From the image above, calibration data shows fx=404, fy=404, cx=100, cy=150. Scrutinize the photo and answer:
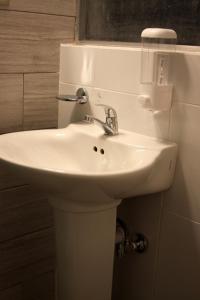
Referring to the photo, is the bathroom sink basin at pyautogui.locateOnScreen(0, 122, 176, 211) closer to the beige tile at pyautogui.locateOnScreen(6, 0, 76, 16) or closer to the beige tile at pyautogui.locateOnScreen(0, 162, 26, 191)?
the beige tile at pyautogui.locateOnScreen(0, 162, 26, 191)

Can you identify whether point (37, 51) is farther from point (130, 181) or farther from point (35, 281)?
point (35, 281)

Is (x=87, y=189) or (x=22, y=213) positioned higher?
(x=87, y=189)

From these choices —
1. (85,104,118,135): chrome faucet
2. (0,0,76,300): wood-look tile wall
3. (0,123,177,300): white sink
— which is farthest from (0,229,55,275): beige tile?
(85,104,118,135): chrome faucet

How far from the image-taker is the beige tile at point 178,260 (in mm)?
1189

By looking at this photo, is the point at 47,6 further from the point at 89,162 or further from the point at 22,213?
the point at 22,213

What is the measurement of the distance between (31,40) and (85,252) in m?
0.75

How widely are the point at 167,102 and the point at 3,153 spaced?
1.57 feet

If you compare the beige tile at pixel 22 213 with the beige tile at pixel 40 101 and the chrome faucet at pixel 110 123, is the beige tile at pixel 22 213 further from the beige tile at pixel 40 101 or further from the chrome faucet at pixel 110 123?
the chrome faucet at pixel 110 123

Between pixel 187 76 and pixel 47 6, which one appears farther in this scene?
pixel 47 6

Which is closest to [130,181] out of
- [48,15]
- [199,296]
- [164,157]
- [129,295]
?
[164,157]

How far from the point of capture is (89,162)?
132cm

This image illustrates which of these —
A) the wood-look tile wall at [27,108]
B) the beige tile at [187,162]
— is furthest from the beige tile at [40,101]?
the beige tile at [187,162]

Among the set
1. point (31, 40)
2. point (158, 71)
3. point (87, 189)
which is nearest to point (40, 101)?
point (31, 40)

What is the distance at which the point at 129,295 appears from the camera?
1416mm
